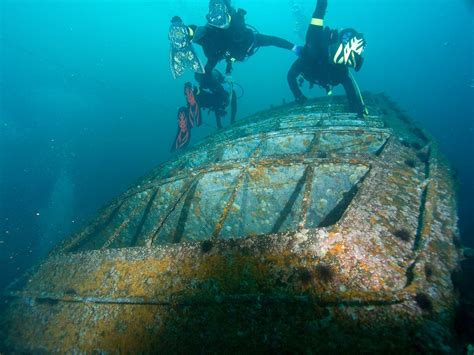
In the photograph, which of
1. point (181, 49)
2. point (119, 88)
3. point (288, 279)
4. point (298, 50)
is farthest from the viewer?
point (119, 88)

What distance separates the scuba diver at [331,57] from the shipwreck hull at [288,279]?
1997 mm

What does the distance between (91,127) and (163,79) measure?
28384mm

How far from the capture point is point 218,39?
699cm

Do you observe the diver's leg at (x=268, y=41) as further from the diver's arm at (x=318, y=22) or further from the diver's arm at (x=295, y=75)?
the diver's arm at (x=318, y=22)

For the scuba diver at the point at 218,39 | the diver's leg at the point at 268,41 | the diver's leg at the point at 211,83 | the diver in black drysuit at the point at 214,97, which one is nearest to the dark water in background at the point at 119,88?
the diver's leg at the point at 268,41

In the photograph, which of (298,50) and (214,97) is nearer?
(298,50)

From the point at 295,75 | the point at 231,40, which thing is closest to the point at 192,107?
the point at 231,40

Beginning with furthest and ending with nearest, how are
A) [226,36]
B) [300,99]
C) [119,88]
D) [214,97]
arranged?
[119,88] → [214,97] → [300,99] → [226,36]

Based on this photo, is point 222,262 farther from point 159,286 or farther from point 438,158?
point 438,158

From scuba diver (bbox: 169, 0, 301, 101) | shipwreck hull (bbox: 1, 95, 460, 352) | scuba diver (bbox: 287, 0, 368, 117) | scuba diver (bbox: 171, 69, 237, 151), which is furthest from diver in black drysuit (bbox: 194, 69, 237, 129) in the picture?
shipwreck hull (bbox: 1, 95, 460, 352)

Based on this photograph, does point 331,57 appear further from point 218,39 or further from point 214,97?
point 214,97

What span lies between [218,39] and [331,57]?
3.00 m

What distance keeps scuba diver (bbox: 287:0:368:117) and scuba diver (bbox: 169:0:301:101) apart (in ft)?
2.48

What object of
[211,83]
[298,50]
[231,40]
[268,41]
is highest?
[268,41]
